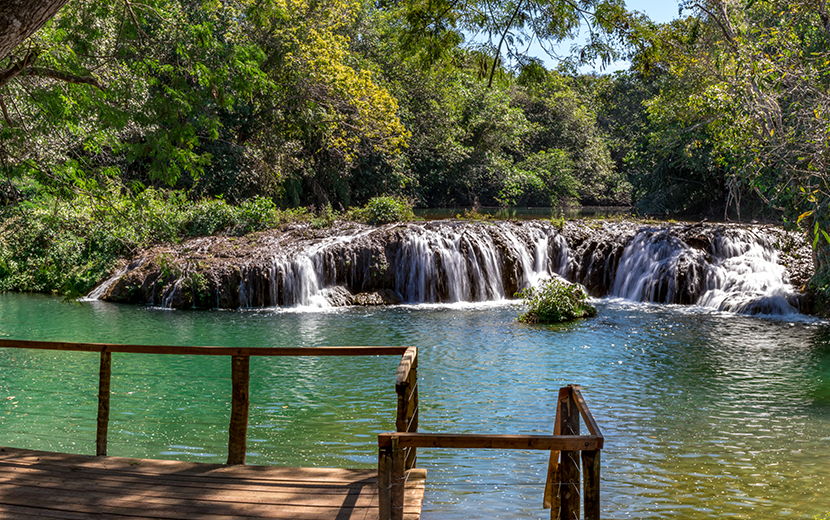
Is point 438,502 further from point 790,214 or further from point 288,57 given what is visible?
point 288,57

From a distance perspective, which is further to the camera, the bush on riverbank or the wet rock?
the bush on riverbank

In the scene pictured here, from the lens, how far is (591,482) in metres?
3.35

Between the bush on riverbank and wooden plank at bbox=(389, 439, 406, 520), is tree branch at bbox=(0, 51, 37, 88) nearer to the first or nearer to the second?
wooden plank at bbox=(389, 439, 406, 520)

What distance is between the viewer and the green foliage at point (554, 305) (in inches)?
637

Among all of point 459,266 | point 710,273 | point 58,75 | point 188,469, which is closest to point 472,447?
point 188,469

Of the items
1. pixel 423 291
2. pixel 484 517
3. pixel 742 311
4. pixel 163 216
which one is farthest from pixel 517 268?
pixel 484 517

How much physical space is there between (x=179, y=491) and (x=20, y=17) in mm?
3159

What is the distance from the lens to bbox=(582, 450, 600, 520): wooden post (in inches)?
131

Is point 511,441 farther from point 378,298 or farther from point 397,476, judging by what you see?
point 378,298

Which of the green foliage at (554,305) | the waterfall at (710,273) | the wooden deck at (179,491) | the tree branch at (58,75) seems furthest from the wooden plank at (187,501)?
the waterfall at (710,273)

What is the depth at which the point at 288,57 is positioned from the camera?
85.0 ft

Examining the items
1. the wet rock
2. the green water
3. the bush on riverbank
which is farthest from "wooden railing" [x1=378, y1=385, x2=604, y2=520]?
the bush on riverbank

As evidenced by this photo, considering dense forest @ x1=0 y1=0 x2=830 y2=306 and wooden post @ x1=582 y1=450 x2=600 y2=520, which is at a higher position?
dense forest @ x1=0 y1=0 x2=830 y2=306

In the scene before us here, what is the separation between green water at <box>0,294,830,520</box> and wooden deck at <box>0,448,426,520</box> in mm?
1694
